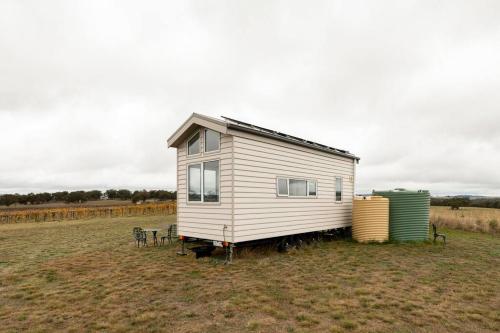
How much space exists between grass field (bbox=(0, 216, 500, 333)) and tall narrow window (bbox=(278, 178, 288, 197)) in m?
2.14

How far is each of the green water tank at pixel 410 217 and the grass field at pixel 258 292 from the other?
2101mm

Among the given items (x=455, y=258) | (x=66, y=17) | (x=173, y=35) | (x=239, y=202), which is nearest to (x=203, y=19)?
(x=173, y=35)

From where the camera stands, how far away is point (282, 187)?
10875 millimetres

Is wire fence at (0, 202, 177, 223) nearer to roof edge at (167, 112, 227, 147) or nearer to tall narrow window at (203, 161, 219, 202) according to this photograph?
roof edge at (167, 112, 227, 147)

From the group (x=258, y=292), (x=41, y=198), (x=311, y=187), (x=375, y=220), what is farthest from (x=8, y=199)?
(x=258, y=292)

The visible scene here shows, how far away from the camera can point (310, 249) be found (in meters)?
11.7

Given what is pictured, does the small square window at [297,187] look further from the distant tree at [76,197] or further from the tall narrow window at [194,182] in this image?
the distant tree at [76,197]

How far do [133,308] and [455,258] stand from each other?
10005 mm

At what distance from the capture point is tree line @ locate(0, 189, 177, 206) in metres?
66.1

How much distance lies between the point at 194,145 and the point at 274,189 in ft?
10.6

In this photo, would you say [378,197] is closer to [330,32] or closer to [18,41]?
[330,32]

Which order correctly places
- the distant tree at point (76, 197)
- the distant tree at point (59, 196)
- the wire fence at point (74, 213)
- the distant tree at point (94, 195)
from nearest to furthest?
the wire fence at point (74, 213)
the distant tree at point (59, 196)
the distant tree at point (76, 197)
the distant tree at point (94, 195)

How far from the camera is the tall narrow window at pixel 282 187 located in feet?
35.3

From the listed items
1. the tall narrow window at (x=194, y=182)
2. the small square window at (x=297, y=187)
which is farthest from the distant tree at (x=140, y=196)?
the small square window at (x=297, y=187)
